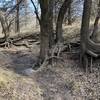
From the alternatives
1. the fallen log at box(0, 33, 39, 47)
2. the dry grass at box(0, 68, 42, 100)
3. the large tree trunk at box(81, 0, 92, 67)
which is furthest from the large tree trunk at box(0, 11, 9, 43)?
the dry grass at box(0, 68, 42, 100)

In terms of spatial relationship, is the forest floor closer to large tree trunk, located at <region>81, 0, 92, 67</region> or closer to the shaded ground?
the shaded ground

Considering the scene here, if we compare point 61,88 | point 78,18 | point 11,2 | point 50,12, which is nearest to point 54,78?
point 61,88

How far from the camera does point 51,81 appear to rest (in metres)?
11.0

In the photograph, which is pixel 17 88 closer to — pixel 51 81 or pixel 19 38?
pixel 51 81

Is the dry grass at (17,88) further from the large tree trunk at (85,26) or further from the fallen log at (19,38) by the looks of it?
the fallen log at (19,38)

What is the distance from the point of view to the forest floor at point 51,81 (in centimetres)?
959

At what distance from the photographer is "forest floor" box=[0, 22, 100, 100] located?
9.59 meters

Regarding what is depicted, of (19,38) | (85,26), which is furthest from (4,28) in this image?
(85,26)

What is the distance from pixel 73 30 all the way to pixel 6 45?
4.75 meters

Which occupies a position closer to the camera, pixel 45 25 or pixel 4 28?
pixel 45 25

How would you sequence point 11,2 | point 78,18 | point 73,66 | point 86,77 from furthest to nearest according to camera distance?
point 78,18 → point 11,2 → point 73,66 → point 86,77

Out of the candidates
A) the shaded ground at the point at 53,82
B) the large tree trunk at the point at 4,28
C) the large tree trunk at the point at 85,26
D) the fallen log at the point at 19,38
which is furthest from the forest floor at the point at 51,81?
the large tree trunk at the point at 4,28

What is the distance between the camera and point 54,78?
11.3 m

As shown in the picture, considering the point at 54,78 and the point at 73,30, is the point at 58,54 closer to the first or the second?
the point at 54,78
